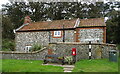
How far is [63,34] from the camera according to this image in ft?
57.7

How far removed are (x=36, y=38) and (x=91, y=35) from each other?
Answer: 7588mm

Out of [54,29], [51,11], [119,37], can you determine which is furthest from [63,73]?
[51,11]

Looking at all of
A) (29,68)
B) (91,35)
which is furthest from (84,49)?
(29,68)

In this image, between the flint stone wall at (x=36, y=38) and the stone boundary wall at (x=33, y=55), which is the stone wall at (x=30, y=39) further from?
the stone boundary wall at (x=33, y=55)

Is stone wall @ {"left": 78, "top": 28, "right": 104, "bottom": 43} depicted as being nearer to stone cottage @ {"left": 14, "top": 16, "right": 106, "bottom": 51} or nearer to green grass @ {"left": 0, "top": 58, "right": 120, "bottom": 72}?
stone cottage @ {"left": 14, "top": 16, "right": 106, "bottom": 51}

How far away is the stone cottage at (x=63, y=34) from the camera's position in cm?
1645

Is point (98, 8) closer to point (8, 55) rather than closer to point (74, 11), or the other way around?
point (74, 11)

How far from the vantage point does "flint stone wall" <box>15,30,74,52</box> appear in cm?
1744

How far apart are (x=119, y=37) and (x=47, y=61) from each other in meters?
19.6

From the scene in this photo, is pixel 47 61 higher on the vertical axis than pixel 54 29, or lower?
lower

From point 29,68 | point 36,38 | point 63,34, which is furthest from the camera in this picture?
point 36,38

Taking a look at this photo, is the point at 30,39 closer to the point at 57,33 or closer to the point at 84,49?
the point at 57,33

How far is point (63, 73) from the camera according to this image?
25.3ft

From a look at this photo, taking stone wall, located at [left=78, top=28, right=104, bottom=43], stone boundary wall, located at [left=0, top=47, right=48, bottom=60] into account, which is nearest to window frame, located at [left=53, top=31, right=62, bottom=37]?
stone wall, located at [left=78, top=28, right=104, bottom=43]
